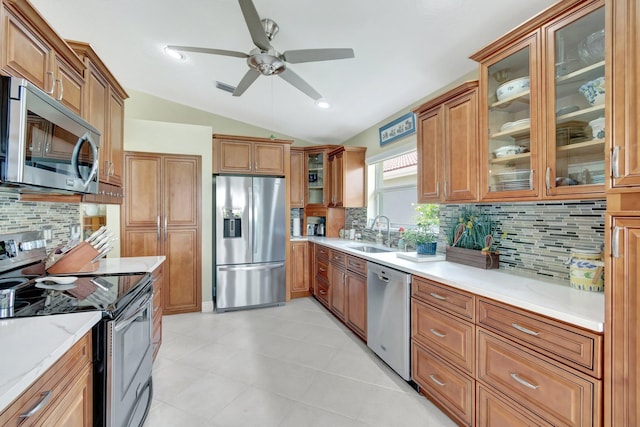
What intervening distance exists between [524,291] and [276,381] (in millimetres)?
1832

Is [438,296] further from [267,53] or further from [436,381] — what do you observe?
[267,53]

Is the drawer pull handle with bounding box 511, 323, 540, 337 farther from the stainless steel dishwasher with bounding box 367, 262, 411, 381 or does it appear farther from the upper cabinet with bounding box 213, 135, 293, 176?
the upper cabinet with bounding box 213, 135, 293, 176

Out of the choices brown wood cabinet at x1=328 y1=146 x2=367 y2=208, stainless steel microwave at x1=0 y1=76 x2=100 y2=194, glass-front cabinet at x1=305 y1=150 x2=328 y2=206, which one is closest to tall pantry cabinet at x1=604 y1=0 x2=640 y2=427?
stainless steel microwave at x1=0 y1=76 x2=100 y2=194

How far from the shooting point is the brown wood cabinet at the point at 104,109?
76.7 inches

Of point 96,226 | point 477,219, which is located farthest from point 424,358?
point 96,226

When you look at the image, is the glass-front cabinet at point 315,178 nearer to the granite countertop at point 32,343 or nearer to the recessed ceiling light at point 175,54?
the recessed ceiling light at point 175,54

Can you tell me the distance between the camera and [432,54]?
2.29 meters

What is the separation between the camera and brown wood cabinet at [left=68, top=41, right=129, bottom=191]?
76.7 inches

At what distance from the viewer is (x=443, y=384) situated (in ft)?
5.95

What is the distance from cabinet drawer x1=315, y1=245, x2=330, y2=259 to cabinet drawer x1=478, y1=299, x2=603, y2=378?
2.34 m

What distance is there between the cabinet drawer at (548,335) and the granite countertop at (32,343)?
184 centimetres

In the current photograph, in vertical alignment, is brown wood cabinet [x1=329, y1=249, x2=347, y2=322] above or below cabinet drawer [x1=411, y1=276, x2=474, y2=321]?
below

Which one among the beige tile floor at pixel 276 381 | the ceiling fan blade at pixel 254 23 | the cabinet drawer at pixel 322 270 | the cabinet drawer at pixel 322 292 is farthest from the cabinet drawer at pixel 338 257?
the ceiling fan blade at pixel 254 23

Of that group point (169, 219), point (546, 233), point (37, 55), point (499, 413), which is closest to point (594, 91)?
point (546, 233)
